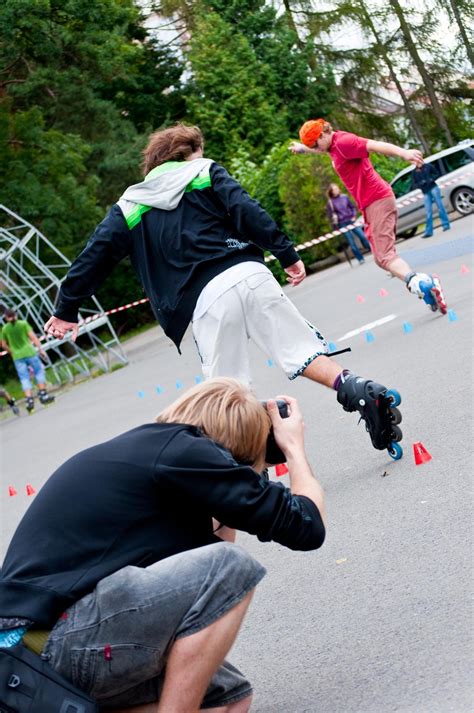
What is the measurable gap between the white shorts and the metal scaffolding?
8.83m

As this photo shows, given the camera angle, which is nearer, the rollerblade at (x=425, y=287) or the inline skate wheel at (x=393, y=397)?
the inline skate wheel at (x=393, y=397)

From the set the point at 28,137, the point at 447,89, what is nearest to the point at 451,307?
the point at 28,137

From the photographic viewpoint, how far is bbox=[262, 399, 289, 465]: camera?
3957mm

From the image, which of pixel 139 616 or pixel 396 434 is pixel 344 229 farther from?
pixel 139 616

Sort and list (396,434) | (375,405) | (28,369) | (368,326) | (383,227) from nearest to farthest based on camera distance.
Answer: (375,405), (396,434), (383,227), (368,326), (28,369)

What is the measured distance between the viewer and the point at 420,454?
649cm

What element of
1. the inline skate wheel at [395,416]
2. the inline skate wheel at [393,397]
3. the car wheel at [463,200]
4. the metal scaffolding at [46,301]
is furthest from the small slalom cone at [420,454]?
the car wheel at [463,200]

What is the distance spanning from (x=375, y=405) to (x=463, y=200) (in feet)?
68.4

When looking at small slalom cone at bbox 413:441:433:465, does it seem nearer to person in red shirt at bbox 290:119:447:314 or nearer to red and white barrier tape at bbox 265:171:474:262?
person in red shirt at bbox 290:119:447:314

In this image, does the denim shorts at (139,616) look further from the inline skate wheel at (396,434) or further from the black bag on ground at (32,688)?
the inline skate wheel at (396,434)

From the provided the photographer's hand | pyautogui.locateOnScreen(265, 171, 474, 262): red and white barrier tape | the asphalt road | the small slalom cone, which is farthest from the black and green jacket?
pyautogui.locateOnScreen(265, 171, 474, 262): red and white barrier tape

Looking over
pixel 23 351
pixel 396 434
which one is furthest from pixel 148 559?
pixel 23 351

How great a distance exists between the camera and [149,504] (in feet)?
11.6

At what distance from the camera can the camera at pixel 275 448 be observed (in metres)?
3.96
